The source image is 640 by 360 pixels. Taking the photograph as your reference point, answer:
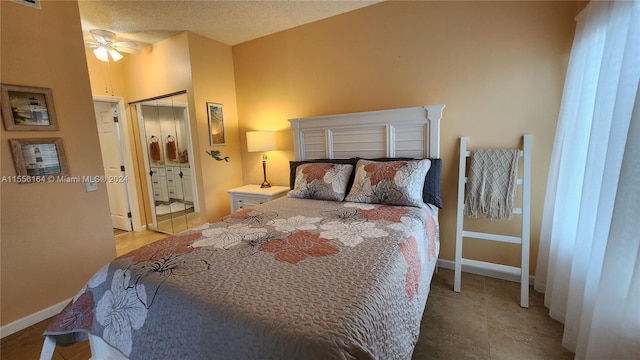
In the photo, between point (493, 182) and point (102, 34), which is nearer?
point (493, 182)

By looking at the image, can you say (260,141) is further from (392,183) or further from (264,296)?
(264,296)

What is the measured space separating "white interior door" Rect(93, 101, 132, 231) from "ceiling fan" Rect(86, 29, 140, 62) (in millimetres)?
1005

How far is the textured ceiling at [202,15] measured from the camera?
241cm

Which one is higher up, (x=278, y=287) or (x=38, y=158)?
(x=38, y=158)

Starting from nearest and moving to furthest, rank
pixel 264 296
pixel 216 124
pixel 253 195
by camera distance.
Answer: pixel 264 296 < pixel 253 195 < pixel 216 124

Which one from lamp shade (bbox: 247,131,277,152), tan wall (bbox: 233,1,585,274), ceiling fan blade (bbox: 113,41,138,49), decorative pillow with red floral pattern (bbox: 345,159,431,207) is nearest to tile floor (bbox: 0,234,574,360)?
tan wall (bbox: 233,1,585,274)

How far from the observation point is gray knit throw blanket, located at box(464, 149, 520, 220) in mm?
2049

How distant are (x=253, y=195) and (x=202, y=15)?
191cm

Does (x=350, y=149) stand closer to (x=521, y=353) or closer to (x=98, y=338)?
(x=521, y=353)

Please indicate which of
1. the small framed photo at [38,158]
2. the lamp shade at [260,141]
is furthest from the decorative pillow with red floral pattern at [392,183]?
the small framed photo at [38,158]

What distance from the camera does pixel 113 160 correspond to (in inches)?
150

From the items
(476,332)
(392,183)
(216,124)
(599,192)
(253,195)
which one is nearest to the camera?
(599,192)

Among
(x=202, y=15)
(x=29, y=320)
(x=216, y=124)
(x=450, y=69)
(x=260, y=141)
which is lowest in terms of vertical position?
(x=29, y=320)

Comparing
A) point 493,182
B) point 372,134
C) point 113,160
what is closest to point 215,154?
point 113,160
